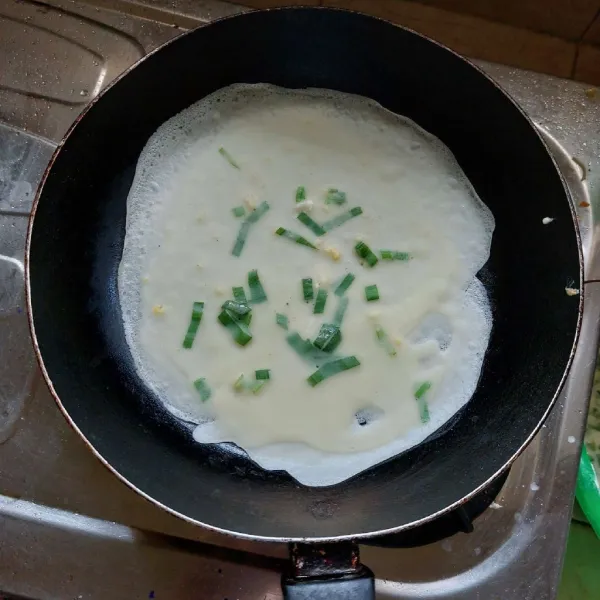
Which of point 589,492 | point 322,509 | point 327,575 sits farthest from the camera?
point 589,492

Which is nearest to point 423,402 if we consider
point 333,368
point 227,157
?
point 333,368

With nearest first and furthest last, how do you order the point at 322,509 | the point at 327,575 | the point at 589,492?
1. the point at 327,575
2. the point at 322,509
3. the point at 589,492

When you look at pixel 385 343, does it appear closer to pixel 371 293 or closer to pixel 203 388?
pixel 371 293

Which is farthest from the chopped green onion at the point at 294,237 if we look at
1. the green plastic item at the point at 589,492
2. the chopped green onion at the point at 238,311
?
the green plastic item at the point at 589,492

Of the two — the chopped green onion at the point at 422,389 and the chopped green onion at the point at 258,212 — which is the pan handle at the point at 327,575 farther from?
the chopped green onion at the point at 258,212

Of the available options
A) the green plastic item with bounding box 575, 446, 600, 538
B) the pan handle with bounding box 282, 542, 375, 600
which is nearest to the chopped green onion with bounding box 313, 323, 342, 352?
the pan handle with bounding box 282, 542, 375, 600

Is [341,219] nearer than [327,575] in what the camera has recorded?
No

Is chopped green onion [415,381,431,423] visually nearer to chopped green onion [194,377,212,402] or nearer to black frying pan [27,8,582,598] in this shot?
black frying pan [27,8,582,598]
